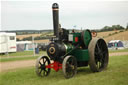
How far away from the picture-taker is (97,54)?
30.5 ft

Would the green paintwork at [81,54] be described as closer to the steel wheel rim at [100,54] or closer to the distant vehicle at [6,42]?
the steel wheel rim at [100,54]

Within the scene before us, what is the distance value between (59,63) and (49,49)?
619 mm

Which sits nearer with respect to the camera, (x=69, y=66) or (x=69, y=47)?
(x=69, y=66)

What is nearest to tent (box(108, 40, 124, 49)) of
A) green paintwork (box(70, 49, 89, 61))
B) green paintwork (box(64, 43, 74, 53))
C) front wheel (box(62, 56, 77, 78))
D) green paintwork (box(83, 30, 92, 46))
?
green paintwork (box(83, 30, 92, 46))

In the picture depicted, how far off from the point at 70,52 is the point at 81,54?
17.6 inches

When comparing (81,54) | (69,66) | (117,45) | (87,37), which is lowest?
(117,45)

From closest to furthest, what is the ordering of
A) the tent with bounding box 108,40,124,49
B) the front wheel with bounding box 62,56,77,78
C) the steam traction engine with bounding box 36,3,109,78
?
1. the front wheel with bounding box 62,56,77,78
2. the steam traction engine with bounding box 36,3,109,78
3. the tent with bounding box 108,40,124,49

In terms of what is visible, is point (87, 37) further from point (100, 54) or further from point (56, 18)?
point (56, 18)

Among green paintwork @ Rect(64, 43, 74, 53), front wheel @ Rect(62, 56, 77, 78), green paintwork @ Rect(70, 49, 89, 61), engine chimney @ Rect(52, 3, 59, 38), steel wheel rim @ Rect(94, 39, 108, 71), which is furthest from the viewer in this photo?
steel wheel rim @ Rect(94, 39, 108, 71)

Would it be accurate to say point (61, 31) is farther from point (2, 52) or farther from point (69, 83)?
point (2, 52)

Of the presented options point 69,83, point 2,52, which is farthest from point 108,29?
point 69,83

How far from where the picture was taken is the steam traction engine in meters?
8.02

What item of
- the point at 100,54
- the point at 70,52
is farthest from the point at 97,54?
the point at 70,52

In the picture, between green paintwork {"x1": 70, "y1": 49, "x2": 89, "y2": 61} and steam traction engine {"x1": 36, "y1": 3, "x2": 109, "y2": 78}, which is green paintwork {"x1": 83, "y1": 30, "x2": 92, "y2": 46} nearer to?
steam traction engine {"x1": 36, "y1": 3, "x2": 109, "y2": 78}
